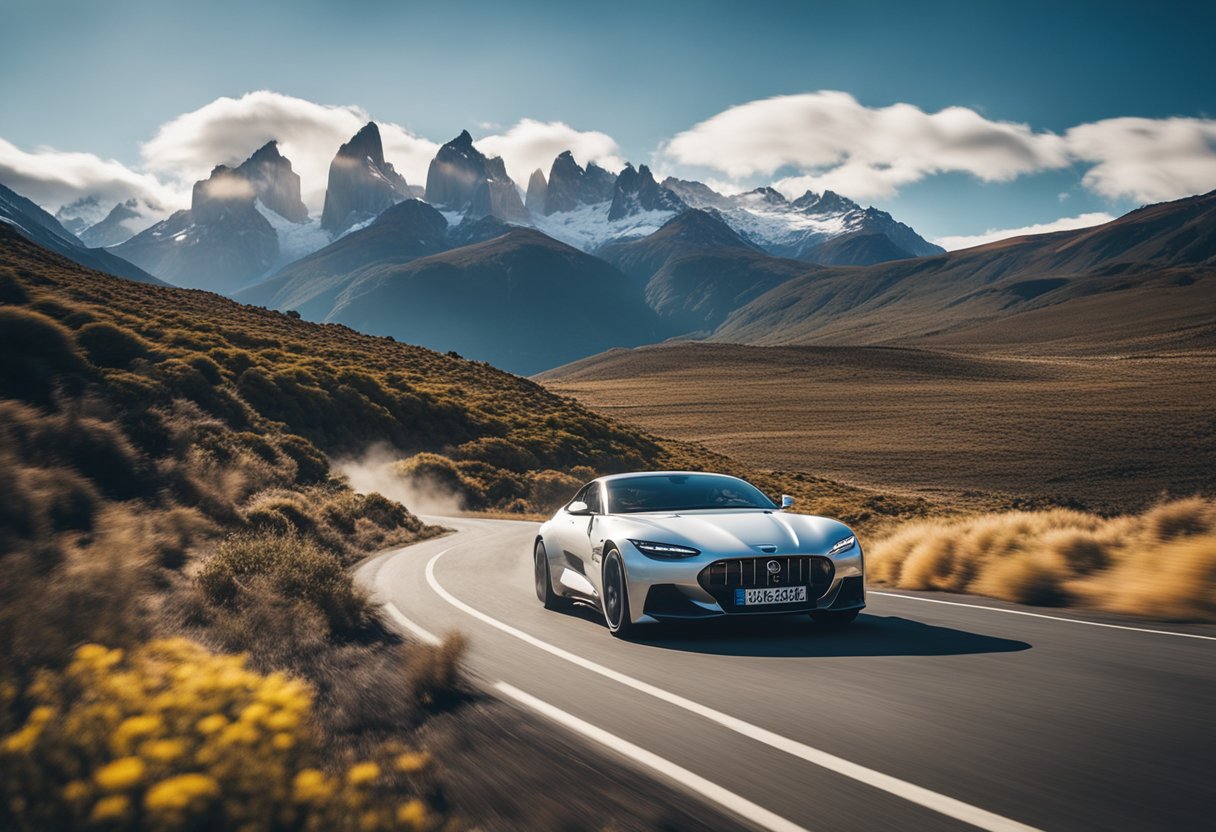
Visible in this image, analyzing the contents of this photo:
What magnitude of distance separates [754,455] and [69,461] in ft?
181

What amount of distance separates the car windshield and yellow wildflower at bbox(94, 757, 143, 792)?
6.23m

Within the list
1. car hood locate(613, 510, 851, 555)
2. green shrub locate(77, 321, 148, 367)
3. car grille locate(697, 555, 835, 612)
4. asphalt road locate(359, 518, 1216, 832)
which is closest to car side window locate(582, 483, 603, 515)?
car hood locate(613, 510, 851, 555)

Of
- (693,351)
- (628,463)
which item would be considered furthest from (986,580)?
(693,351)

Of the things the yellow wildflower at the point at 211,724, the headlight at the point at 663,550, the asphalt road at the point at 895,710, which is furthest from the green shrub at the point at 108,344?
the yellow wildflower at the point at 211,724

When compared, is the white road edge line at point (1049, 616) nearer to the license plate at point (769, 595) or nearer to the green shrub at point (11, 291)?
the license plate at point (769, 595)

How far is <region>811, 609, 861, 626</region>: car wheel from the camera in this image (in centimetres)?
801

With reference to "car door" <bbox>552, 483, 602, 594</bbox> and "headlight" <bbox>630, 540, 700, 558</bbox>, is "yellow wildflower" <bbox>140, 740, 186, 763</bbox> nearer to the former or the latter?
"headlight" <bbox>630, 540, 700, 558</bbox>

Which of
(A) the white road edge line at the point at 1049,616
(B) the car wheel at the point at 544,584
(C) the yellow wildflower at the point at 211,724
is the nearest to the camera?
(C) the yellow wildflower at the point at 211,724

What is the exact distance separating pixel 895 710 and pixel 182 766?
3.70 m

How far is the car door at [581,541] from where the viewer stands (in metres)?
8.85

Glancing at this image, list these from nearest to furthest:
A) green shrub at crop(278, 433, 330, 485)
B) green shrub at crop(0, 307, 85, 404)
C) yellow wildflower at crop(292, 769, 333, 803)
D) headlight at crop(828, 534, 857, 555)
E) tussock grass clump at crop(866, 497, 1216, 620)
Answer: yellow wildflower at crop(292, 769, 333, 803) → headlight at crop(828, 534, 857, 555) → tussock grass clump at crop(866, 497, 1216, 620) → green shrub at crop(0, 307, 85, 404) → green shrub at crop(278, 433, 330, 485)

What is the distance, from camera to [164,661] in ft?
15.2

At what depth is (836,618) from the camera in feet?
27.1

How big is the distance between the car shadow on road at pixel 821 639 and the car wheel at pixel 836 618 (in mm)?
61
